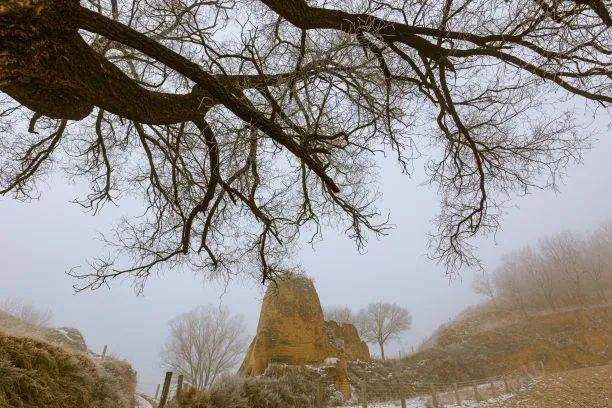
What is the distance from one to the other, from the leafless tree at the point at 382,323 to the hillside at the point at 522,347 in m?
7.06

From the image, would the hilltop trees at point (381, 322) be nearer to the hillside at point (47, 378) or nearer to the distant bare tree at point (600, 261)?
the distant bare tree at point (600, 261)

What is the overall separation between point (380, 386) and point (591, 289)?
1573 inches

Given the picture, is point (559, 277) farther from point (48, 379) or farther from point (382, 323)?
point (48, 379)

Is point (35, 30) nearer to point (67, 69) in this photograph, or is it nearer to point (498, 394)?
point (67, 69)

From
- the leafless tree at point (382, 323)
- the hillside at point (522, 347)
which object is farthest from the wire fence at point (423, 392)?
the leafless tree at point (382, 323)

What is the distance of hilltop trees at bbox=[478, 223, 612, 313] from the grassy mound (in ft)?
160

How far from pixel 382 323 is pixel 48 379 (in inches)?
1815

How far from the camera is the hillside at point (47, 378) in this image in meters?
5.76

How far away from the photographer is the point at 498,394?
56.5 ft

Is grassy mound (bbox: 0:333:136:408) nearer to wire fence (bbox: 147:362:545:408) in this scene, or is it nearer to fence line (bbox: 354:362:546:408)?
wire fence (bbox: 147:362:545:408)

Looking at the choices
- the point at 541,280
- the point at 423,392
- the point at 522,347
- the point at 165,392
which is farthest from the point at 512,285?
the point at 165,392

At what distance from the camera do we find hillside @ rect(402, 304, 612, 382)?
3062cm

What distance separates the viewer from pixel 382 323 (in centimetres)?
4834

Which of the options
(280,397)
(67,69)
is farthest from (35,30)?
(280,397)
